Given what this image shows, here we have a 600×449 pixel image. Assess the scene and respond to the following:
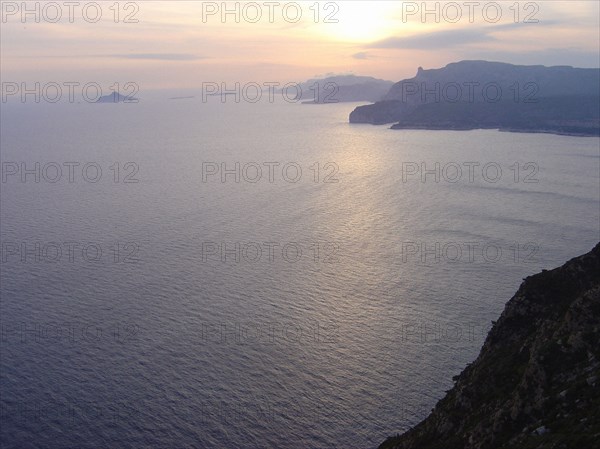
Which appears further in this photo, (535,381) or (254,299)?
(254,299)

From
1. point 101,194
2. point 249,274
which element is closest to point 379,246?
point 249,274

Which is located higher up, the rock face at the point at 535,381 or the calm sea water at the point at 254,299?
the rock face at the point at 535,381

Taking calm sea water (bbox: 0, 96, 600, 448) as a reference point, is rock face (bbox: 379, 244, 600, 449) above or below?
above

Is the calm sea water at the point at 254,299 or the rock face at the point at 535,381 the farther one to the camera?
the calm sea water at the point at 254,299

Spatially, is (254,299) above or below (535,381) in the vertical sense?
below

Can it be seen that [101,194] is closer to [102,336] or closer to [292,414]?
[102,336]

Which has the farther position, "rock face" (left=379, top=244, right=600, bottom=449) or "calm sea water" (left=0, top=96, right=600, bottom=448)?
"calm sea water" (left=0, top=96, right=600, bottom=448)
